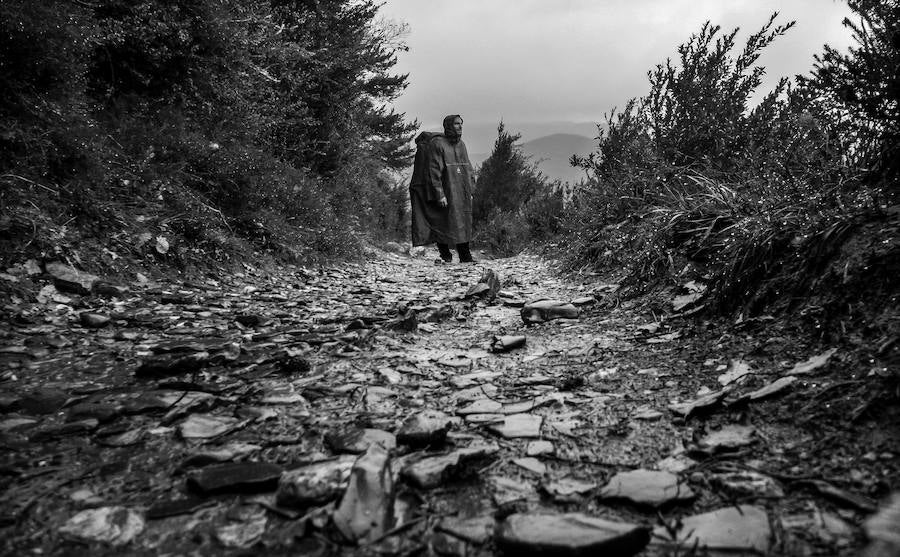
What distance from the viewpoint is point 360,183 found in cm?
1475

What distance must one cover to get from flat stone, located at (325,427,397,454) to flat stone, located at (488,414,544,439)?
420mm

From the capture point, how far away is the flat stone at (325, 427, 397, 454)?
5.96 ft

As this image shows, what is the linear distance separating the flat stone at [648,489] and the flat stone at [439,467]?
1.42 feet

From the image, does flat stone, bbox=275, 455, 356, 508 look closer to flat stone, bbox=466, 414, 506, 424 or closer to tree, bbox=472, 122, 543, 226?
flat stone, bbox=466, 414, 506, 424

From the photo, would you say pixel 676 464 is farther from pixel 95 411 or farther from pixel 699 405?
pixel 95 411

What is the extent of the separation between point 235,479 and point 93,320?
2.67 m

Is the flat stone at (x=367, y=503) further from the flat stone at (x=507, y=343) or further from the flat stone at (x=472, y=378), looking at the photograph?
the flat stone at (x=507, y=343)

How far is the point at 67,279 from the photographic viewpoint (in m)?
3.96

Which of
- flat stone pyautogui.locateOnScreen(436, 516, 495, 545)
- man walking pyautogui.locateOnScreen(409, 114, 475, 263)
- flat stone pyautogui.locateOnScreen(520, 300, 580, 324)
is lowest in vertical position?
flat stone pyautogui.locateOnScreen(436, 516, 495, 545)

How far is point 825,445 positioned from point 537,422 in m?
0.95

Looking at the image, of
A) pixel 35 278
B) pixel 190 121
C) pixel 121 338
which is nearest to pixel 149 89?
pixel 190 121

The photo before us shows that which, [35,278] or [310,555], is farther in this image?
[35,278]

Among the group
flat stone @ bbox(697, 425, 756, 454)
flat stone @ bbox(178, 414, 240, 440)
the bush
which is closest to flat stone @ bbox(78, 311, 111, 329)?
flat stone @ bbox(178, 414, 240, 440)

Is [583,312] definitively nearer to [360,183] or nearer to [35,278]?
[35,278]
